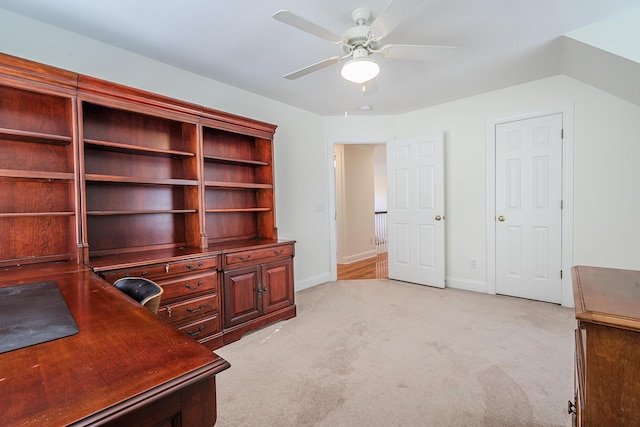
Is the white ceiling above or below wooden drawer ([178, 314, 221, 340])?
above

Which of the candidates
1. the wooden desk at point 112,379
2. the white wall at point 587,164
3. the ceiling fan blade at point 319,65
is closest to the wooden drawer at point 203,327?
the wooden desk at point 112,379

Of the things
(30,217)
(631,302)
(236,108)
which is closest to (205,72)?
(236,108)

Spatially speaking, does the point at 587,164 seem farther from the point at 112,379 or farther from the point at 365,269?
the point at 112,379

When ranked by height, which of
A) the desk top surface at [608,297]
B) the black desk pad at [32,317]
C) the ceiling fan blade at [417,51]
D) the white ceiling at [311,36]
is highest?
the white ceiling at [311,36]

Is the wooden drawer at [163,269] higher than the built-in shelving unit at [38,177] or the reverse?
the reverse

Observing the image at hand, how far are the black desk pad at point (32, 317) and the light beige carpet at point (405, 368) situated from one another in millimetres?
1036

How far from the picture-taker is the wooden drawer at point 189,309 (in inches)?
87.3

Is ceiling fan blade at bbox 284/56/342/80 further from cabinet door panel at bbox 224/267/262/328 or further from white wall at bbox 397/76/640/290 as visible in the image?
white wall at bbox 397/76/640/290

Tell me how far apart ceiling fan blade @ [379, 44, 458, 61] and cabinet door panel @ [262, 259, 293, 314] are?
203cm

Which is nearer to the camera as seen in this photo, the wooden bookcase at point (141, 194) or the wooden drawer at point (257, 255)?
the wooden bookcase at point (141, 194)

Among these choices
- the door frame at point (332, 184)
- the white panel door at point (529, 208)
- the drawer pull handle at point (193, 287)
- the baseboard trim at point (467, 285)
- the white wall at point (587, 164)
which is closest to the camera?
the drawer pull handle at point (193, 287)

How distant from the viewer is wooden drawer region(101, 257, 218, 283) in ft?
6.44

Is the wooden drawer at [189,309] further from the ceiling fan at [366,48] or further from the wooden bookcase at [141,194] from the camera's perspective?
the ceiling fan at [366,48]

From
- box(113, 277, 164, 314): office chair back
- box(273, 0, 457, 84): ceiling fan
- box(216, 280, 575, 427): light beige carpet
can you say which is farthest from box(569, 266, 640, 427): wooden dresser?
box(273, 0, 457, 84): ceiling fan
